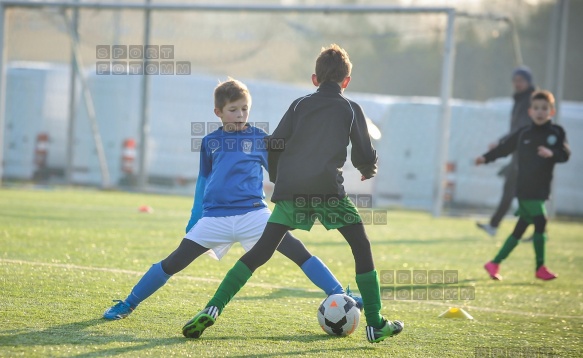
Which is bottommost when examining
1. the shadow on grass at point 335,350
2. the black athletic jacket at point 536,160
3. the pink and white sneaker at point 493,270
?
the pink and white sneaker at point 493,270

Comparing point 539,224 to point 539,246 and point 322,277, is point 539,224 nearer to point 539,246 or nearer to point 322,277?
point 539,246

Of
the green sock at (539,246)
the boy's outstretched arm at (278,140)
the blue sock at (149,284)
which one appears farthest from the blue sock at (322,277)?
the green sock at (539,246)

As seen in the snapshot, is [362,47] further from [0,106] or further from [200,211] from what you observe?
[200,211]

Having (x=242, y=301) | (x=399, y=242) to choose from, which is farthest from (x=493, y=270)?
(x=242, y=301)

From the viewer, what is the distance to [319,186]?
4.88m

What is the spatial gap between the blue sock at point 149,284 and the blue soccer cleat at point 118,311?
29 mm

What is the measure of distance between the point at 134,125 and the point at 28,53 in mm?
3953

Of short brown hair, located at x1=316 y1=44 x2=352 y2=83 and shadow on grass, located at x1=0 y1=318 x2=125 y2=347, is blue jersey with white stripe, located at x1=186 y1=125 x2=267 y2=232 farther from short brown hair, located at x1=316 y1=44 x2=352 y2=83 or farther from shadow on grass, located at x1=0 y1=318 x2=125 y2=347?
shadow on grass, located at x1=0 y1=318 x2=125 y2=347

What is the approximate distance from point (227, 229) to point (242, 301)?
98 cm

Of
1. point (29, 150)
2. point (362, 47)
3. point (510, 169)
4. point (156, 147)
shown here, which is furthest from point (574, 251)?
point (362, 47)

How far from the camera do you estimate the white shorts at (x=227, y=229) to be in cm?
522

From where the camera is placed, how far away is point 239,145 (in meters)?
5.35

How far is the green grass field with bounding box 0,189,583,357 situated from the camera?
4.67m

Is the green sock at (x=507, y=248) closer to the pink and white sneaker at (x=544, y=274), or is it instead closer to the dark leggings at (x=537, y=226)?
the dark leggings at (x=537, y=226)
